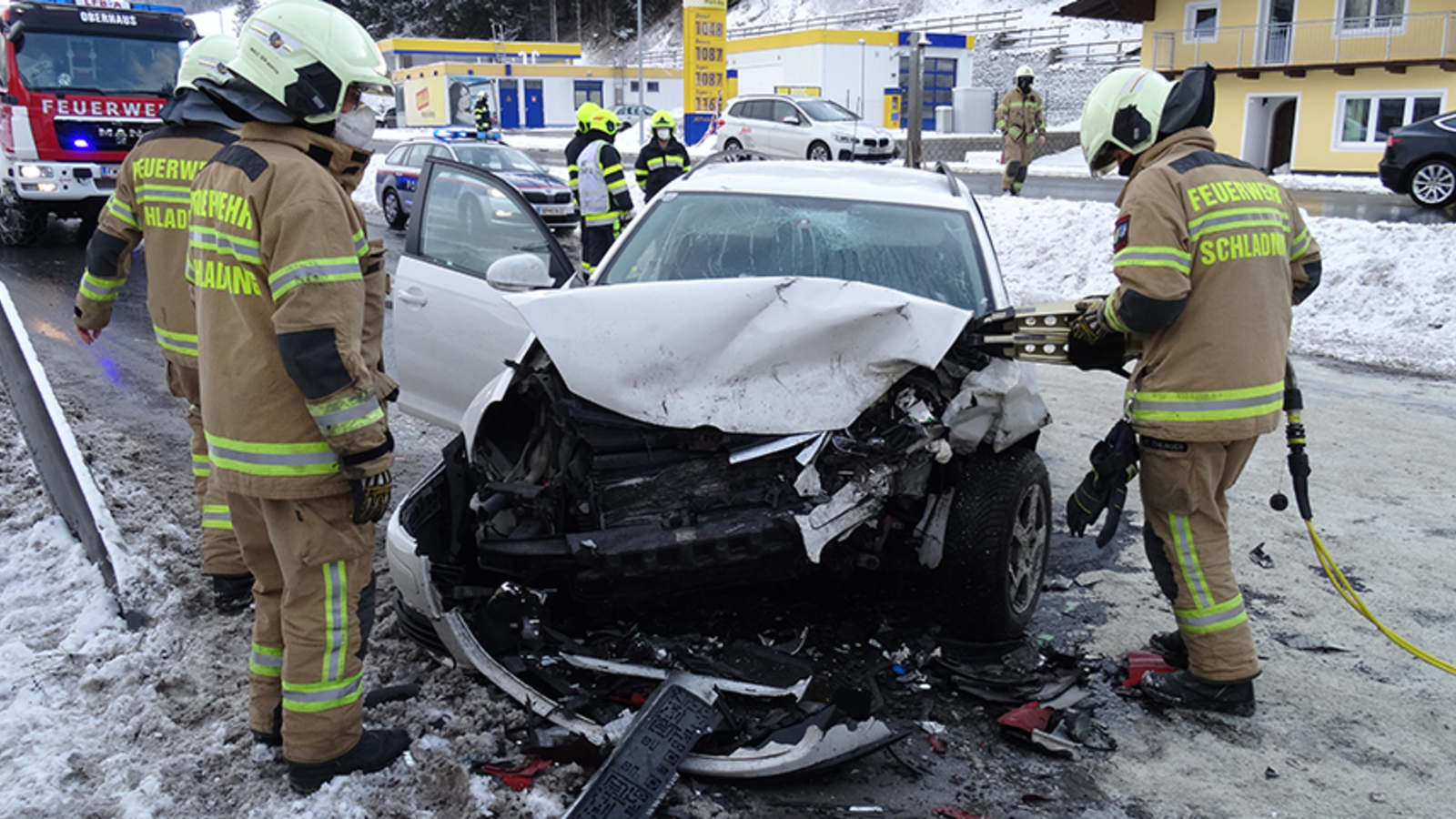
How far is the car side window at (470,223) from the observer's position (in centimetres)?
506

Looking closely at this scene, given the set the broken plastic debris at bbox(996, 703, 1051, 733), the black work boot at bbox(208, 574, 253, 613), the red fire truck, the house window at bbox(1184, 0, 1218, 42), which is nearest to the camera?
the broken plastic debris at bbox(996, 703, 1051, 733)

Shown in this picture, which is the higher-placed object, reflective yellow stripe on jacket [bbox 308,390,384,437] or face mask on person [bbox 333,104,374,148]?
face mask on person [bbox 333,104,374,148]

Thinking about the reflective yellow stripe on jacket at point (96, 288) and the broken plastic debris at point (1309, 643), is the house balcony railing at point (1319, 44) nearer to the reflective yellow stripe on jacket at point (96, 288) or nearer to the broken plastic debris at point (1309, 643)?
the broken plastic debris at point (1309, 643)

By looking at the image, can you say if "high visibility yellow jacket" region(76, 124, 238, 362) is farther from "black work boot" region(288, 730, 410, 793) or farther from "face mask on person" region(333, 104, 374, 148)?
A: "black work boot" region(288, 730, 410, 793)

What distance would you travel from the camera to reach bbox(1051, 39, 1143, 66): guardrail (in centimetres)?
4284

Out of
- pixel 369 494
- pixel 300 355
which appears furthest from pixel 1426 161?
pixel 300 355

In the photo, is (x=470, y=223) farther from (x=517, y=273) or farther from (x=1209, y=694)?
(x=1209, y=694)

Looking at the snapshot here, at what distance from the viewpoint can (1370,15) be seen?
2494 centimetres

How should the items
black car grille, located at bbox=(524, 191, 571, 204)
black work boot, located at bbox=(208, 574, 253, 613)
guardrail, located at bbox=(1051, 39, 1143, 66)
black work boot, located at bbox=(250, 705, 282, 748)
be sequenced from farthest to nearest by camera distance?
guardrail, located at bbox=(1051, 39, 1143, 66), black car grille, located at bbox=(524, 191, 571, 204), black work boot, located at bbox=(208, 574, 253, 613), black work boot, located at bbox=(250, 705, 282, 748)

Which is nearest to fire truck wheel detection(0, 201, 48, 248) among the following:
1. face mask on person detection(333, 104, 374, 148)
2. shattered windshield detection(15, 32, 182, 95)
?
shattered windshield detection(15, 32, 182, 95)

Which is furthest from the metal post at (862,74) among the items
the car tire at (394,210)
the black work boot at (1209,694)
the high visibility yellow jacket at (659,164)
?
the black work boot at (1209,694)

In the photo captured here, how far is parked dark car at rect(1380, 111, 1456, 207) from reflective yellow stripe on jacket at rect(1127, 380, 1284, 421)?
14.7m

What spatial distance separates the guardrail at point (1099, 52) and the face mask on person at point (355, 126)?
145 ft

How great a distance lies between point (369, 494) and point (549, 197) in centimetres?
1320
